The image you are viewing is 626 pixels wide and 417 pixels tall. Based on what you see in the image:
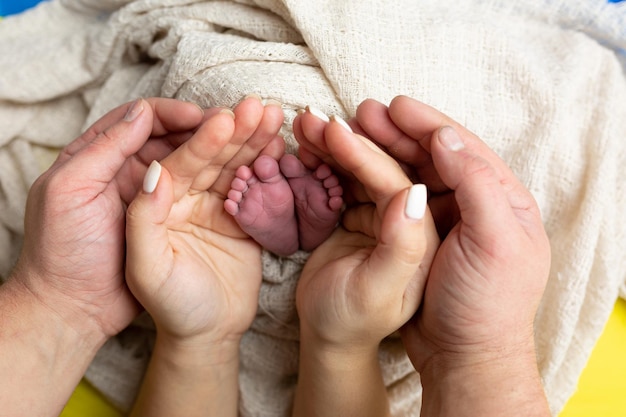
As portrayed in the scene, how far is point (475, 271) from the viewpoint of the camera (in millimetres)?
694

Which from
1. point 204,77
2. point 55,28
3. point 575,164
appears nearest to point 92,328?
point 204,77

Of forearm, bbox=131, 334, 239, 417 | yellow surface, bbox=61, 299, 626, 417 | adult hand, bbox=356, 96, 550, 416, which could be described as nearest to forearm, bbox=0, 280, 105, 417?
forearm, bbox=131, 334, 239, 417

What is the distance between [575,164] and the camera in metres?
0.90

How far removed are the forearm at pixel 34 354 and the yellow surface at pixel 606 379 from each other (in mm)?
739

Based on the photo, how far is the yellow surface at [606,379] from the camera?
0.95 meters

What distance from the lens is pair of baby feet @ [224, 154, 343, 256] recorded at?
778 mm

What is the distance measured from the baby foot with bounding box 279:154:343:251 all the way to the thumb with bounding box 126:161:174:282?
0.16 m

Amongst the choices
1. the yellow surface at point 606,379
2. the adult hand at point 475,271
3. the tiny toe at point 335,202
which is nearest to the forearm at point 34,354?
the tiny toe at point 335,202

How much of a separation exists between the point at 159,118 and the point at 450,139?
38 cm

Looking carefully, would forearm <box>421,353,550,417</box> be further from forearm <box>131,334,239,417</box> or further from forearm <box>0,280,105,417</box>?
forearm <box>0,280,105,417</box>

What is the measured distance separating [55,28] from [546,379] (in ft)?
3.38

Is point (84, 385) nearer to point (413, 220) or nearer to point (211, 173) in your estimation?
point (211, 173)

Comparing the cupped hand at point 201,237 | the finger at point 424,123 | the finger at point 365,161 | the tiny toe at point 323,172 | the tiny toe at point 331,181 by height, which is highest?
the finger at point 424,123

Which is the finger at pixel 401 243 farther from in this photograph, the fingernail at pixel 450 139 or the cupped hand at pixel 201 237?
the cupped hand at pixel 201 237
